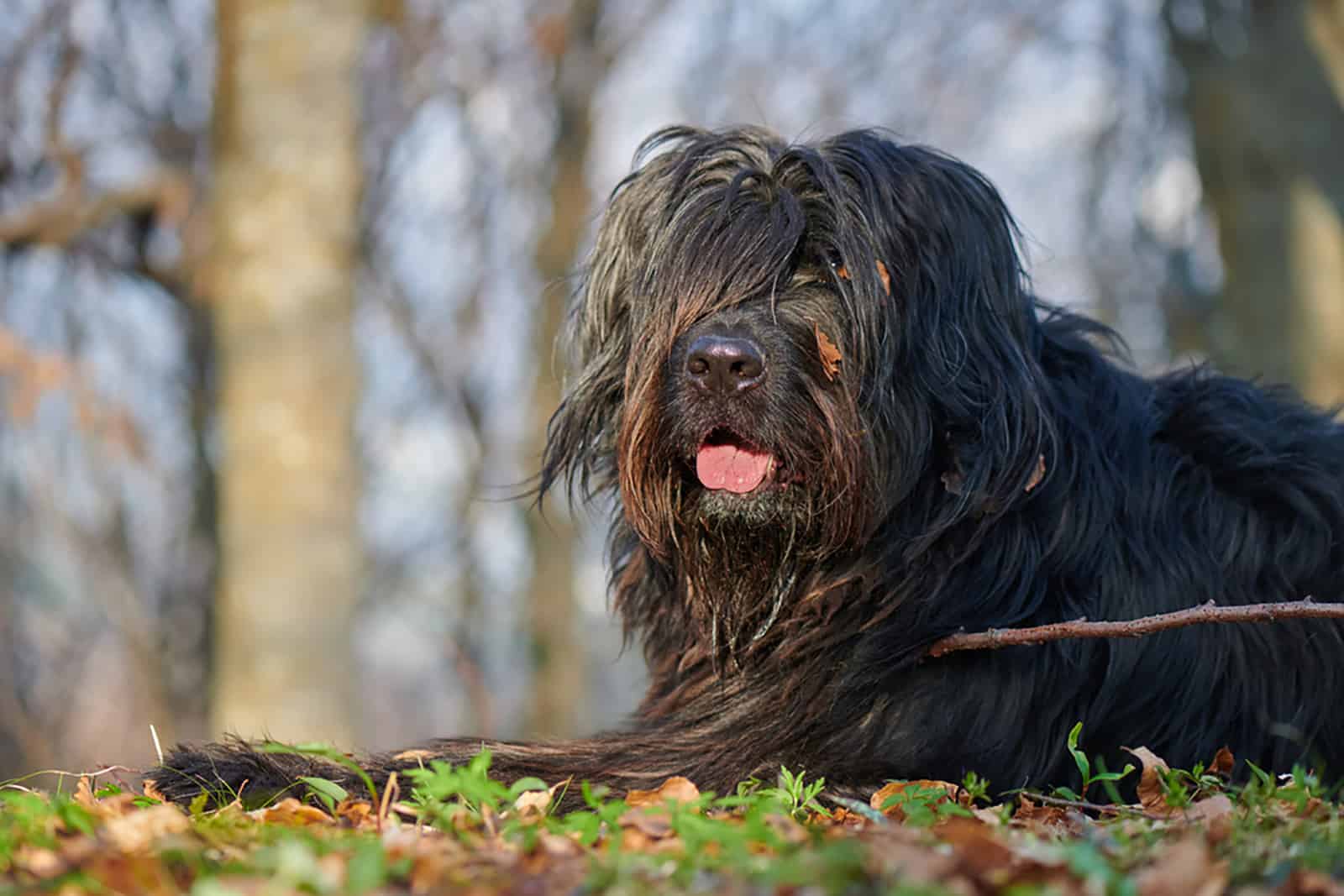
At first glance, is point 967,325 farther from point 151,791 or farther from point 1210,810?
point 151,791

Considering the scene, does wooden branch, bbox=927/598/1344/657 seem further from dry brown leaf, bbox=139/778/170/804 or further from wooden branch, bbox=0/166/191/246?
wooden branch, bbox=0/166/191/246

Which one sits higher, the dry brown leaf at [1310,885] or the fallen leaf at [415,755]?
the dry brown leaf at [1310,885]

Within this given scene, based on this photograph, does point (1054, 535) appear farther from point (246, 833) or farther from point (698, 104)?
point (698, 104)

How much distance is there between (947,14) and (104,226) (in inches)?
520

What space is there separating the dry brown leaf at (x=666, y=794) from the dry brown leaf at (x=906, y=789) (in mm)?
417

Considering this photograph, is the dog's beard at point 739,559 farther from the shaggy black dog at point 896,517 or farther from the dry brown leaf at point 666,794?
the dry brown leaf at point 666,794

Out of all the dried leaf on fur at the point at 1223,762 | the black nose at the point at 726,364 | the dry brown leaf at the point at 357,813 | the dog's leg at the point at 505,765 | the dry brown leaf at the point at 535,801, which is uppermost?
the black nose at the point at 726,364

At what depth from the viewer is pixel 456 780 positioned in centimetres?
249

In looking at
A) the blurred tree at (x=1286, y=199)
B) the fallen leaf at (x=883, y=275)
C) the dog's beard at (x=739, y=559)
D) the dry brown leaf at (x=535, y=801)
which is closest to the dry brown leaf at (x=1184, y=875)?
the dry brown leaf at (x=535, y=801)

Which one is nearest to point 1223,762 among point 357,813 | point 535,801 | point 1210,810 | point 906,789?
point 1210,810

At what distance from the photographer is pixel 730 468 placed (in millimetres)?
3779

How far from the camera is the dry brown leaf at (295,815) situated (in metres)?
2.96

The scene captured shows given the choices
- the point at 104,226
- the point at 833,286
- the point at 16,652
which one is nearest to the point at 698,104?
the point at 104,226

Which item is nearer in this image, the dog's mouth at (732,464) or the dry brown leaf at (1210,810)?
the dry brown leaf at (1210,810)
